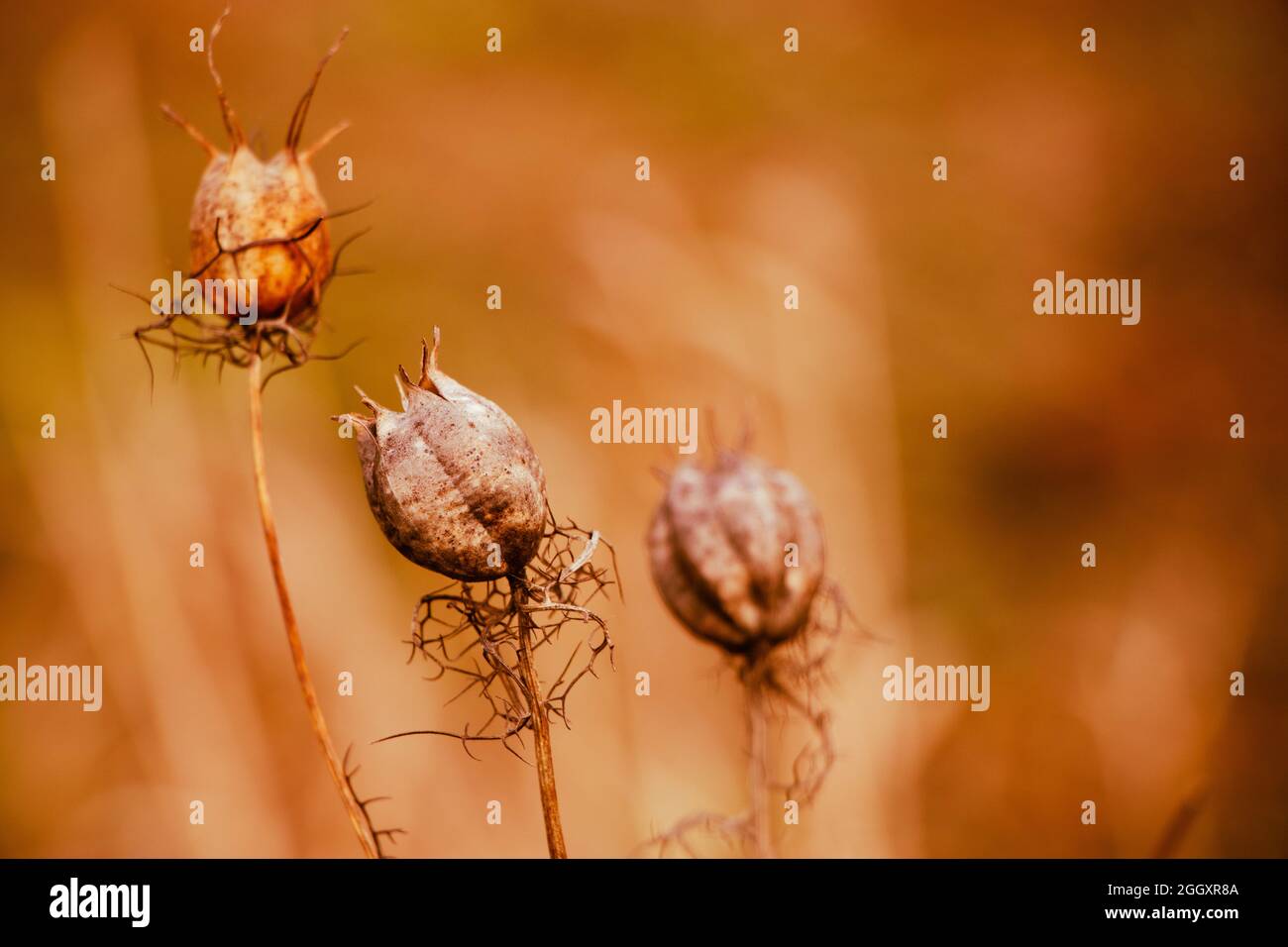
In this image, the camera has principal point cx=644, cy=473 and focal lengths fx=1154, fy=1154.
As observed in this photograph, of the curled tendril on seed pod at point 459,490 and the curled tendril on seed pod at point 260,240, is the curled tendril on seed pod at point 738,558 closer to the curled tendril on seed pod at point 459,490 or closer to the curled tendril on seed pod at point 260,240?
the curled tendril on seed pod at point 459,490

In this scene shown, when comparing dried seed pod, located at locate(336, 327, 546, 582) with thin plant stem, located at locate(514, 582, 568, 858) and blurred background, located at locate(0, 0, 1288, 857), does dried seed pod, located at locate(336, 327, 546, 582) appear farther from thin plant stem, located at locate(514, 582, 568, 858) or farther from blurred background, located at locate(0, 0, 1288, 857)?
blurred background, located at locate(0, 0, 1288, 857)

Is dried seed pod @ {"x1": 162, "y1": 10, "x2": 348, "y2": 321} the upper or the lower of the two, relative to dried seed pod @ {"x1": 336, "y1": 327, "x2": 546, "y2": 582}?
upper

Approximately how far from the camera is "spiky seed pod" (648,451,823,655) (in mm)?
544

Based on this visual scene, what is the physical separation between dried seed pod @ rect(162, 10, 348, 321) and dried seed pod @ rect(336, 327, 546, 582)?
12cm

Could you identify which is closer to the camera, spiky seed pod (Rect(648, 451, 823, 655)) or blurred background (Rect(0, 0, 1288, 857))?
spiky seed pod (Rect(648, 451, 823, 655))

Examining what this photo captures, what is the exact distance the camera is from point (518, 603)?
0.59 m

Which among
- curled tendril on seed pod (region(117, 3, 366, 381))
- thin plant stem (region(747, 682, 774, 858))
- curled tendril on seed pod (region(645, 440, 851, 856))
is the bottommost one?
thin plant stem (region(747, 682, 774, 858))

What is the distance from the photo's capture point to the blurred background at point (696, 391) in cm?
152

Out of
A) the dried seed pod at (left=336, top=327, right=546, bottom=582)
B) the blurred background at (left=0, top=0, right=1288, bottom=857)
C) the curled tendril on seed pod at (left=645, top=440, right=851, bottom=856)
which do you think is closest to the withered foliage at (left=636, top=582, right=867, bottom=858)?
the curled tendril on seed pod at (left=645, top=440, right=851, bottom=856)

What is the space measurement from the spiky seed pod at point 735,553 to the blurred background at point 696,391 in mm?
765

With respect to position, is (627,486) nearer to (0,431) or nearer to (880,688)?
(880,688)

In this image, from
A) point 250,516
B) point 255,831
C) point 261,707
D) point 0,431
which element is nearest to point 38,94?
point 0,431

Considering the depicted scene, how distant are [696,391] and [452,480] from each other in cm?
125

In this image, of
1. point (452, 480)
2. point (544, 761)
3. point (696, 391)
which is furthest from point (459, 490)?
point (696, 391)
